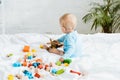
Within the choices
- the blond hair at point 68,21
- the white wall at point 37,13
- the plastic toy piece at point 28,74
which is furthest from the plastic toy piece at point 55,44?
the white wall at point 37,13

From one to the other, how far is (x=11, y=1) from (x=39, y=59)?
1.69 metres

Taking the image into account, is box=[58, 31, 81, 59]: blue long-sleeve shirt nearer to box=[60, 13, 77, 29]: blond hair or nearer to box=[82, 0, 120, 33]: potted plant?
box=[60, 13, 77, 29]: blond hair

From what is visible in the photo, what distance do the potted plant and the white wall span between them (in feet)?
0.75

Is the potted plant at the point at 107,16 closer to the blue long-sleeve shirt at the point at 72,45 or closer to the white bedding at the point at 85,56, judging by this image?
the white bedding at the point at 85,56

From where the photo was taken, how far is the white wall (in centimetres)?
338

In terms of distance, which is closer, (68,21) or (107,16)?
(68,21)

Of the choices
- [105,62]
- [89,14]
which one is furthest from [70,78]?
[89,14]

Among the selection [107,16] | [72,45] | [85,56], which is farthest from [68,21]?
[107,16]

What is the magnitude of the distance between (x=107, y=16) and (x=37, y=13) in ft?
2.88

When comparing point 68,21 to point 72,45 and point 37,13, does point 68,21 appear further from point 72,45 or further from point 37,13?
point 37,13

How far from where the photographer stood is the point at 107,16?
3.21 meters

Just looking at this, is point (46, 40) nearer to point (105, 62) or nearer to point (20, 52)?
point (20, 52)

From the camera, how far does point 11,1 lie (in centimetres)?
333

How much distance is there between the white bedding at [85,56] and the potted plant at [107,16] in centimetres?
87
